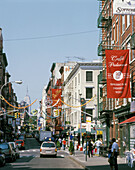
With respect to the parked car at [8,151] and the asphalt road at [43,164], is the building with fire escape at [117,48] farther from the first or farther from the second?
the parked car at [8,151]

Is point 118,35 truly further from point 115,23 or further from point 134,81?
point 134,81

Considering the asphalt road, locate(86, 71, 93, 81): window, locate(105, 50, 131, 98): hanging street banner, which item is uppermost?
locate(86, 71, 93, 81): window

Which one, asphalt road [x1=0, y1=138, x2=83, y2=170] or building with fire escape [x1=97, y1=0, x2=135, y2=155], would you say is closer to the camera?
asphalt road [x1=0, y1=138, x2=83, y2=170]

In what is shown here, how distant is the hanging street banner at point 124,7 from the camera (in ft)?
52.8

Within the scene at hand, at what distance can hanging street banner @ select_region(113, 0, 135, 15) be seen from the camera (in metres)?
16.1

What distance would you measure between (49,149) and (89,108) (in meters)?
32.6

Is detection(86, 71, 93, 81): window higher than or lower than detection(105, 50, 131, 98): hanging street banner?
higher

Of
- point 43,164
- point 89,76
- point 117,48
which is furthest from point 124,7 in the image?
point 89,76

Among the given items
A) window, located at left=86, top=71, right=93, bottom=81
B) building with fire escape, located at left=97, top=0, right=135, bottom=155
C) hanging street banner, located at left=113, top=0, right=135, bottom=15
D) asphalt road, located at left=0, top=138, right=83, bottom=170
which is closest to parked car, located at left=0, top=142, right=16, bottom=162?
asphalt road, located at left=0, top=138, right=83, bottom=170

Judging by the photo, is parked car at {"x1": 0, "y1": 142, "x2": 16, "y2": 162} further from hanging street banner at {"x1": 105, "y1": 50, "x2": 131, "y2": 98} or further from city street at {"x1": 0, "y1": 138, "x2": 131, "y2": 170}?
hanging street banner at {"x1": 105, "y1": 50, "x2": 131, "y2": 98}

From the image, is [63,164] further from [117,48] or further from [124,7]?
[124,7]

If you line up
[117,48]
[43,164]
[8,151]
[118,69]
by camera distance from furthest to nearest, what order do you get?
[117,48], [8,151], [118,69], [43,164]

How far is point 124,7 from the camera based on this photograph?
16.1 m

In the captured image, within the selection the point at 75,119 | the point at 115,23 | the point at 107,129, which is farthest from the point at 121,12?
the point at 75,119
